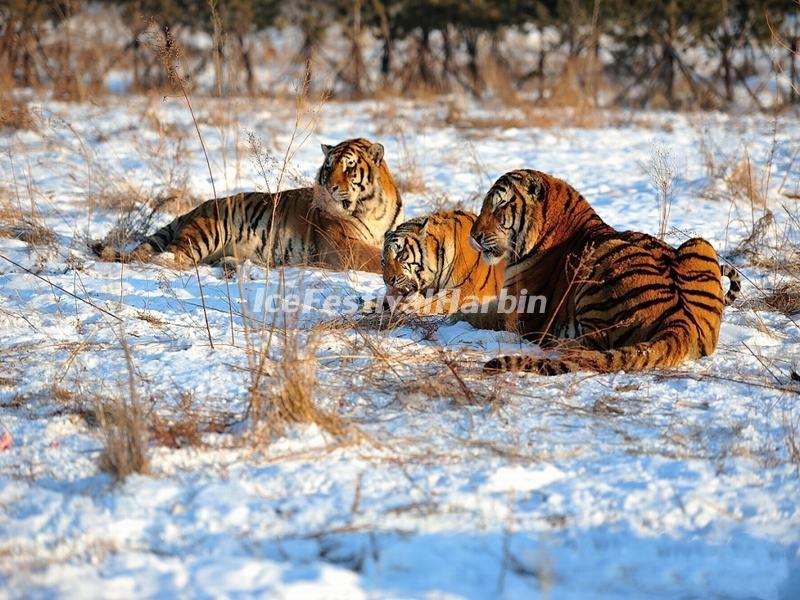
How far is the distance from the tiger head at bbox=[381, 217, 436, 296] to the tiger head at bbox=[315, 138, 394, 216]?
5.53ft

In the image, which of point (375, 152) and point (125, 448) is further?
point (375, 152)

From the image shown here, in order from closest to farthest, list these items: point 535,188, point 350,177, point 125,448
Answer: point 125,448 → point 535,188 → point 350,177

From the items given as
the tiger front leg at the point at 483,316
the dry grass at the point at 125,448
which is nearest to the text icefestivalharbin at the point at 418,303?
the tiger front leg at the point at 483,316

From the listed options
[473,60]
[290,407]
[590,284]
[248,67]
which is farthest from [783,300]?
[248,67]

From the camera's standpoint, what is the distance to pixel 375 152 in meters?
7.29

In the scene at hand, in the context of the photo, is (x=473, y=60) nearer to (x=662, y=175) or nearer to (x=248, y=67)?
(x=248, y=67)

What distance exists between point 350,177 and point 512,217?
235cm

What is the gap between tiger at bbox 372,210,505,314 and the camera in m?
5.62

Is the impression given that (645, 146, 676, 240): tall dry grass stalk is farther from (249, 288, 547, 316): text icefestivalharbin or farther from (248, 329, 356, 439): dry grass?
(248, 329, 356, 439): dry grass

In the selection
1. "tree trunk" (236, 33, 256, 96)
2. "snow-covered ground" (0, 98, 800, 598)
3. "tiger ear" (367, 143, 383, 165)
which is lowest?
"snow-covered ground" (0, 98, 800, 598)

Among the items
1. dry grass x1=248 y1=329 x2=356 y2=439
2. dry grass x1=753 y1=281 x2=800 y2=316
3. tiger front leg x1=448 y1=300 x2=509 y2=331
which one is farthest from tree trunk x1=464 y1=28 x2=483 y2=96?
dry grass x1=248 y1=329 x2=356 y2=439

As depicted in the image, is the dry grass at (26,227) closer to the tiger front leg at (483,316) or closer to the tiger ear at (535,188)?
the tiger front leg at (483,316)

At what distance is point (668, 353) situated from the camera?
4.36 metres

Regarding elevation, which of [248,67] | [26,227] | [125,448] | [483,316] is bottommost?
[125,448]
